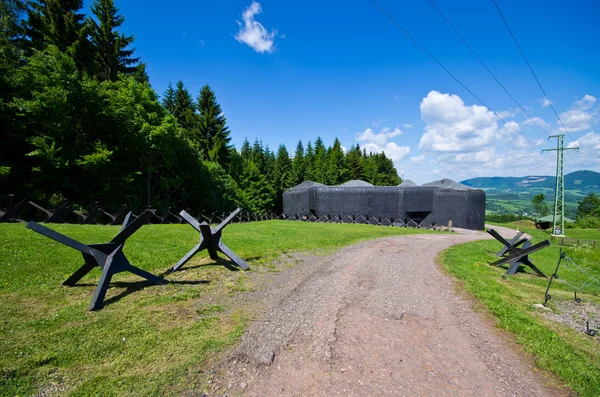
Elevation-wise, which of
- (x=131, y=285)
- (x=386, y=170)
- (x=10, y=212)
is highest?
(x=386, y=170)

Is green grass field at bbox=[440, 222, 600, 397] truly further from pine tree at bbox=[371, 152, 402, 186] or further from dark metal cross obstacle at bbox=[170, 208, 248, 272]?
pine tree at bbox=[371, 152, 402, 186]

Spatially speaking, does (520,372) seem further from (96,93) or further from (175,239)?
(96,93)

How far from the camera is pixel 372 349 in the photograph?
369 centimetres

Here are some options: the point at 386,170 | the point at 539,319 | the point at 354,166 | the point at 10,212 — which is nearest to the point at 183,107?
the point at 10,212

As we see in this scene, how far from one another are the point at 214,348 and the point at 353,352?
6.12ft

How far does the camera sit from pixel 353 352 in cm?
358

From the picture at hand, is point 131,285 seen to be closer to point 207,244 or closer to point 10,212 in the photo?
point 207,244

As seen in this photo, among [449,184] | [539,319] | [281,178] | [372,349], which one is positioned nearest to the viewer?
[372,349]

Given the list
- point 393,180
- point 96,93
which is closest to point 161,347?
point 96,93

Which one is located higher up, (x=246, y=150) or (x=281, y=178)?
(x=246, y=150)

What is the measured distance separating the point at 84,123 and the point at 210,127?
21324mm

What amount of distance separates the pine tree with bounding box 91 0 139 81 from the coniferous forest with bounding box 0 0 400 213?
0.09 metres

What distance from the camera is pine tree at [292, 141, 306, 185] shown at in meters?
55.3

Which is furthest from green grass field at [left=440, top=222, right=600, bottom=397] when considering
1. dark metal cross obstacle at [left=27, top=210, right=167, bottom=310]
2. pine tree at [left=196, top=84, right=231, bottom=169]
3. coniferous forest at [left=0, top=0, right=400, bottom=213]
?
pine tree at [left=196, top=84, right=231, bottom=169]
